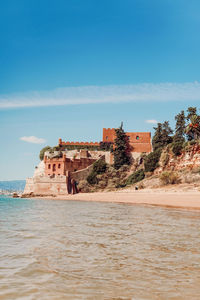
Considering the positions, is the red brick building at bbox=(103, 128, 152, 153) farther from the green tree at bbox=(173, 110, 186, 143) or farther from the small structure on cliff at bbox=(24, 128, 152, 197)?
the green tree at bbox=(173, 110, 186, 143)

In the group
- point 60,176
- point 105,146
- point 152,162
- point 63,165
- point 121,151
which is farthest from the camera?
point 105,146

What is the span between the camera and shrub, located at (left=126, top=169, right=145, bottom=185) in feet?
163

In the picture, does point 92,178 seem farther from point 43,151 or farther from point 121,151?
point 43,151

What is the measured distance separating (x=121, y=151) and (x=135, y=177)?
892 cm

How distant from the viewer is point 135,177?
5134 cm

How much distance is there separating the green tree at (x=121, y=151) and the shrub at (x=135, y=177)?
223 inches

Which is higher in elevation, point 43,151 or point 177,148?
point 43,151

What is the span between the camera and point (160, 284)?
4840 mm

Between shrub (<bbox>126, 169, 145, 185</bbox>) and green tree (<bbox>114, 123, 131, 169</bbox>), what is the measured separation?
5655 mm

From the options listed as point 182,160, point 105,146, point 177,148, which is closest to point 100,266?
point 182,160

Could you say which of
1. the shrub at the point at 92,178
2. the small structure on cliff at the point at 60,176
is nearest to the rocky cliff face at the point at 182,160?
the shrub at the point at 92,178

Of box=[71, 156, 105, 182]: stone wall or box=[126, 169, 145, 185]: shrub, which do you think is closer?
box=[126, 169, 145, 185]: shrub

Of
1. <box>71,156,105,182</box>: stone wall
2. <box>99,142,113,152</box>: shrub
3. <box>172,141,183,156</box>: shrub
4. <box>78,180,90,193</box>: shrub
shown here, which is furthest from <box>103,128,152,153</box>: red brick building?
<box>172,141,183,156</box>: shrub

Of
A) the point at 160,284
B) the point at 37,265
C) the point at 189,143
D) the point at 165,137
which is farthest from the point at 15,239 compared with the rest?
the point at 165,137
